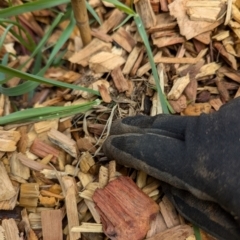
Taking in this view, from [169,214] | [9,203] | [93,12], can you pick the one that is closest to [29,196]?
[9,203]

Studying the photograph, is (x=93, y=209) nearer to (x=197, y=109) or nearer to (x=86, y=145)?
(x=86, y=145)

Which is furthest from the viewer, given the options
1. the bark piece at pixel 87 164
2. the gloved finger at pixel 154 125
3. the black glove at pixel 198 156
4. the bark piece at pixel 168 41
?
the bark piece at pixel 168 41

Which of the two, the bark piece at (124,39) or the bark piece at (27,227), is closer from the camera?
the bark piece at (27,227)

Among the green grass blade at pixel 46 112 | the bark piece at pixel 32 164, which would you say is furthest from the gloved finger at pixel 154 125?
the bark piece at pixel 32 164

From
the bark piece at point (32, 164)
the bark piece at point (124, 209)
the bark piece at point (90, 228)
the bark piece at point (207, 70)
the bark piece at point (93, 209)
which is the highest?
the bark piece at point (207, 70)

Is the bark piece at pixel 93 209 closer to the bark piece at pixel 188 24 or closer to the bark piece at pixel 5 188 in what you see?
the bark piece at pixel 5 188

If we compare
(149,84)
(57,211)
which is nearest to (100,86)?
(149,84)
